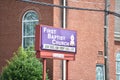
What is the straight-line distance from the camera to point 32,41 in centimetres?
2817

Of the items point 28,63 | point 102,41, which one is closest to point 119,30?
point 102,41

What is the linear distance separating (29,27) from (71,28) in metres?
2.48

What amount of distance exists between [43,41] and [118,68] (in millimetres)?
13701

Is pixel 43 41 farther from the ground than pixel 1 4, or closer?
closer

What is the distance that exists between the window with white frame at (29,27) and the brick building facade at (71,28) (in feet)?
0.19

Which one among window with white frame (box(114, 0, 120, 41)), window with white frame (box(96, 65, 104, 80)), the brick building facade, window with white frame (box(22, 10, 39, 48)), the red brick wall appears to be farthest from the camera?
window with white frame (box(114, 0, 120, 41))

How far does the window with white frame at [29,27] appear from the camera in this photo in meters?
28.2

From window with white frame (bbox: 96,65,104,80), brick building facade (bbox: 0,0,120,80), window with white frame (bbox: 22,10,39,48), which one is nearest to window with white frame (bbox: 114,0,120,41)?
brick building facade (bbox: 0,0,120,80)

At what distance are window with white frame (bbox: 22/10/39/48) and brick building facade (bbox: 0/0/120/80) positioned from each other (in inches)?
2.3

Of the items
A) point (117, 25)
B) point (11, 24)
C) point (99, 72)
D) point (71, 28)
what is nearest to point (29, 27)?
point (11, 24)

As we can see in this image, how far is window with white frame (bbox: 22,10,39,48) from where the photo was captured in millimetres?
28172

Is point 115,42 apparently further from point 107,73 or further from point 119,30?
point 107,73

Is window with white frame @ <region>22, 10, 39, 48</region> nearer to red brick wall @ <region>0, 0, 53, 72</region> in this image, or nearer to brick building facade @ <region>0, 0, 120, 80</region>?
brick building facade @ <region>0, 0, 120, 80</region>

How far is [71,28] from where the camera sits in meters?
27.9
